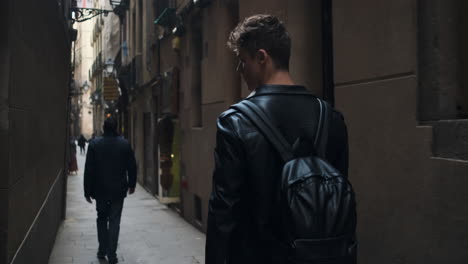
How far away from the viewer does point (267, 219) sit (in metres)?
1.98

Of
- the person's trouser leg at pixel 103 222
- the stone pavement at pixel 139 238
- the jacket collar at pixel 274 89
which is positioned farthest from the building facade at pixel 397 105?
the stone pavement at pixel 139 238

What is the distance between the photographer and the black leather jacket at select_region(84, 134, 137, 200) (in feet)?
22.3

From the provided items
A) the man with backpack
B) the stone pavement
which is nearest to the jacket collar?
the man with backpack

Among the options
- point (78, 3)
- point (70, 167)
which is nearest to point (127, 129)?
point (70, 167)

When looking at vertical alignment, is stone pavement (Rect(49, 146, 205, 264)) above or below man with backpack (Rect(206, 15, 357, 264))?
below

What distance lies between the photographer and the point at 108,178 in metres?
6.79

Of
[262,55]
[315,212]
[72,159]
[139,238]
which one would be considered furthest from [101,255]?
[72,159]

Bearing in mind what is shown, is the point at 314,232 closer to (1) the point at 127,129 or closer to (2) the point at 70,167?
(2) the point at 70,167

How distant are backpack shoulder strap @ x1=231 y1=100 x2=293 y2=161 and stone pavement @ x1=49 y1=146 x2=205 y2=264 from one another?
546 centimetres

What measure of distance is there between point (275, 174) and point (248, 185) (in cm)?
12

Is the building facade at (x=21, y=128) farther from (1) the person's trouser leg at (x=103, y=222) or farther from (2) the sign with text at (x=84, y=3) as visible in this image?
(2) the sign with text at (x=84, y=3)

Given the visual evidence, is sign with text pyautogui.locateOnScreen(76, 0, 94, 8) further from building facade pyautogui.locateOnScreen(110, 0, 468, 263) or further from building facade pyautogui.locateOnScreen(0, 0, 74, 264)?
building facade pyautogui.locateOnScreen(0, 0, 74, 264)

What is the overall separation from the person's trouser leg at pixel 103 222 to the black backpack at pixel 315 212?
17.6ft

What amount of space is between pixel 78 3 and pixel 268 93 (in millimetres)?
15116
